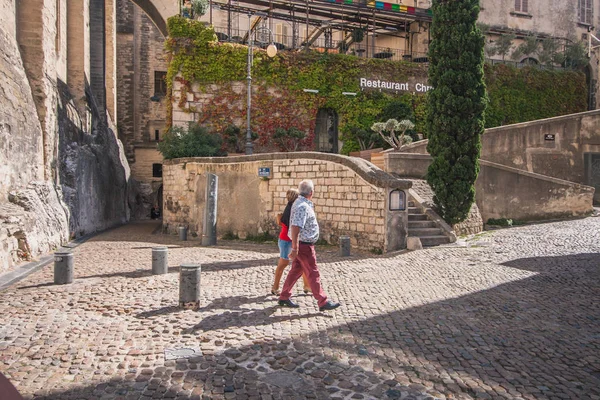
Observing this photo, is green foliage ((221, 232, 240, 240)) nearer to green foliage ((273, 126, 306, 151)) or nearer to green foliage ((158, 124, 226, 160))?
green foliage ((158, 124, 226, 160))

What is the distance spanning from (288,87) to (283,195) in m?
9.47

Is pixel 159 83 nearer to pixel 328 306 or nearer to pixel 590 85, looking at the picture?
pixel 590 85

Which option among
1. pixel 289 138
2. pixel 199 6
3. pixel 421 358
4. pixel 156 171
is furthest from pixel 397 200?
pixel 156 171

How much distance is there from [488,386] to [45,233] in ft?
34.2

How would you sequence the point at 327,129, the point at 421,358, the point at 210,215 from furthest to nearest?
1. the point at 327,129
2. the point at 210,215
3. the point at 421,358

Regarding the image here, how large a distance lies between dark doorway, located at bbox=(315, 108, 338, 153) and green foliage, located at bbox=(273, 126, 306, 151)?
136 cm

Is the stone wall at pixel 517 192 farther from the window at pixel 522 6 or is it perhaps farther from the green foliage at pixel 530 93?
the window at pixel 522 6

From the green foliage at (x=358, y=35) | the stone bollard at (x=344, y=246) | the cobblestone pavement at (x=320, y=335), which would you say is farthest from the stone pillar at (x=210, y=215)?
the green foliage at (x=358, y=35)

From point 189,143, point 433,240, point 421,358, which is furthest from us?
point 189,143

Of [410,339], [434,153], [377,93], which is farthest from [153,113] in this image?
[410,339]

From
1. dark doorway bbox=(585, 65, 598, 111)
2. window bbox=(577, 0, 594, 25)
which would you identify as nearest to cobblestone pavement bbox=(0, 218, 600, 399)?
dark doorway bbox=(585, 65, 598, 111)

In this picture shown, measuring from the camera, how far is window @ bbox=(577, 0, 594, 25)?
29703mm

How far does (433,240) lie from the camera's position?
11953mm

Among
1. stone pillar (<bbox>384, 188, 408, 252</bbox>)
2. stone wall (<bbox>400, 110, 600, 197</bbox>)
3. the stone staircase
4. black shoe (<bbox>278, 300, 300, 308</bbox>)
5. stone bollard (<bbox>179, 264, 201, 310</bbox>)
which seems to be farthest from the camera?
stone wall (<bbox>400, 110, 600, 197</bbox>)
